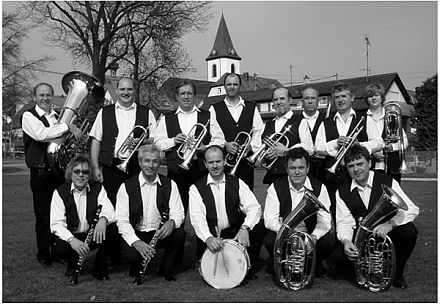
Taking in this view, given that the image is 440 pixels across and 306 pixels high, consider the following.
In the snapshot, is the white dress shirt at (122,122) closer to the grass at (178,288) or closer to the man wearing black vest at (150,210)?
the man wearing black vest at (150,210)

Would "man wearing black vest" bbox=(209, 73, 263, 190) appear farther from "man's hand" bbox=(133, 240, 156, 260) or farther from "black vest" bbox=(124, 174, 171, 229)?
"man's hand" bbox=(133, 240, 156, 260)

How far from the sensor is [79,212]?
4750 mm

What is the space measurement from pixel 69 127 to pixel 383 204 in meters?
3.07

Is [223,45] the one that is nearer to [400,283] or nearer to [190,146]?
[190,146]

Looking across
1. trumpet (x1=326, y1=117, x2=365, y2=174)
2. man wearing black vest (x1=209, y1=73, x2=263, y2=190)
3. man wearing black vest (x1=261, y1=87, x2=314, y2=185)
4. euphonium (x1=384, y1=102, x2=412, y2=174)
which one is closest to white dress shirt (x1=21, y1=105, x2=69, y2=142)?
man wearing black vest (x1=209, y1=73, x2=263, y2=190)

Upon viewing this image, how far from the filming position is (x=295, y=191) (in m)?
4.55

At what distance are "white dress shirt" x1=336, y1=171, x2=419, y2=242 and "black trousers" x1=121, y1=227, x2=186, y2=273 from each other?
146 centimetres

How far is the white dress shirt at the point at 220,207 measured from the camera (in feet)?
15.0

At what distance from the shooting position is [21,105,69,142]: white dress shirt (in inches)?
193

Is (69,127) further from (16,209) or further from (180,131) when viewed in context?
(16,209)

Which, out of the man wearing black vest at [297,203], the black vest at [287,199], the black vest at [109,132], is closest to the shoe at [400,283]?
the man wearing black vest at [297,203]

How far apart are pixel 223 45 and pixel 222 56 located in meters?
1.90

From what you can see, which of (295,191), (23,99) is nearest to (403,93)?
(23,99)

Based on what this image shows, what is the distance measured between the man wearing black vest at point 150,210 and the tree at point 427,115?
90.0 feet
